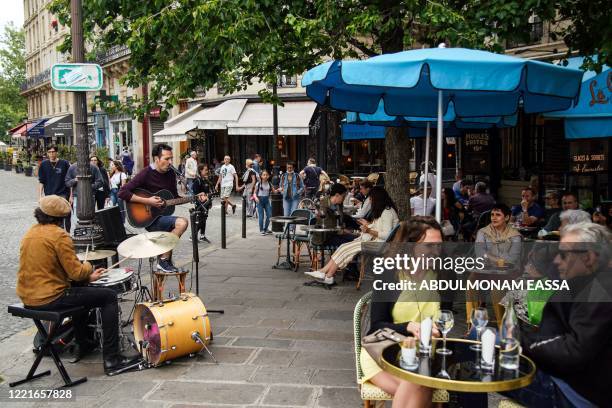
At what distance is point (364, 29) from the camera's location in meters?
Answer: 7.59

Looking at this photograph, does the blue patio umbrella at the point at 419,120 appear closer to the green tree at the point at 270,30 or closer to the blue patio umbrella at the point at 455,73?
the green tree at the point at 270,30

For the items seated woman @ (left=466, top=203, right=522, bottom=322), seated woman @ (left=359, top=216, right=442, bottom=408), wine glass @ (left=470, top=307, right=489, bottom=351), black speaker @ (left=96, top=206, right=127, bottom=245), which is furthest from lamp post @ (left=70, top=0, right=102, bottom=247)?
wine glass @ (left=470, top=307, right=489, bottom=351)

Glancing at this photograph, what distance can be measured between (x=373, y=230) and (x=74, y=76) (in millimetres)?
3963

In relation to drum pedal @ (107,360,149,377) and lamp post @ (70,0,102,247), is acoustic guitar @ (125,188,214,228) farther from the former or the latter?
drum pedal @ (107,360,149,377)

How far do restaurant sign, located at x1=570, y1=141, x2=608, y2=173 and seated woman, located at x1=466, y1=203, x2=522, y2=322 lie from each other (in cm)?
615

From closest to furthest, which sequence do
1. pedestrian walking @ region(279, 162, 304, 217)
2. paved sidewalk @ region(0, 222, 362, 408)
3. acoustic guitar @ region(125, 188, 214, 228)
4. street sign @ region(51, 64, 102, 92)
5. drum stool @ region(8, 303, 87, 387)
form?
paved sidewalk @ region(0, 222, 362, 408)
drum stool @ region(8, 303, 87, 387)
street sign @ region(51, 64, 102, 92)
acoustic guitar @ region(125, 188, 214, 228)
pedestrian walking @ region(279, 162, 304, 217)

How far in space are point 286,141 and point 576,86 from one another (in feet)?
64.6

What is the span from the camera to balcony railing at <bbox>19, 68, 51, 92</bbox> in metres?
53.1

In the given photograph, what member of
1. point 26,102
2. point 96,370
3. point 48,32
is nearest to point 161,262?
point 96,370

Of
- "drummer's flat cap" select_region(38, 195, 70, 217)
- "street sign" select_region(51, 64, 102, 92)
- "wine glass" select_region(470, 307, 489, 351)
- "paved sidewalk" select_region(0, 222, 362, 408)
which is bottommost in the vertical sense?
"paved sidewalk" select_region(0, 222, 362, 408)

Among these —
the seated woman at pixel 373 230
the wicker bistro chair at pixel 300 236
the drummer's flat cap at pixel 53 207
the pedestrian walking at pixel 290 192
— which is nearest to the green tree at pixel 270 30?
the seated woman at pixel 373 230

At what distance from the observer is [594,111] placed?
8.02 m

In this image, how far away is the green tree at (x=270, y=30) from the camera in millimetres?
6910

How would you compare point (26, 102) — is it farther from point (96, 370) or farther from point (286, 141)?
point (96, 370)
